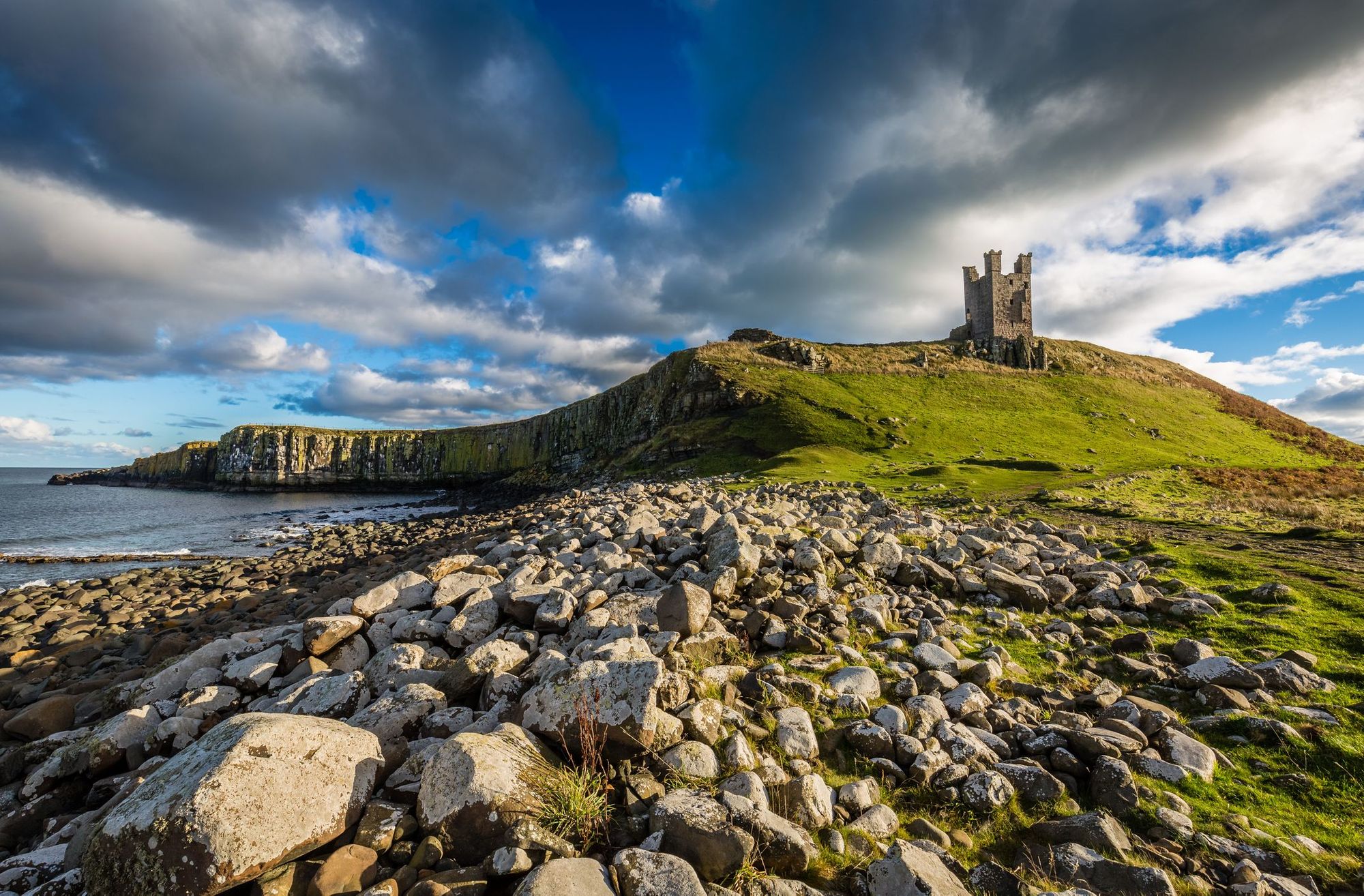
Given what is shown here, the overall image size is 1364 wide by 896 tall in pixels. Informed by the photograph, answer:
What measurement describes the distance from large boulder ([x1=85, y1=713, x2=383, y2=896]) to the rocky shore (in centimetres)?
2

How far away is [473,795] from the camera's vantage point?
3.99 m

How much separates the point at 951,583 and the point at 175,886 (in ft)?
36.6

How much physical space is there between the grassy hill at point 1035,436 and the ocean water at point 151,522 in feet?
129

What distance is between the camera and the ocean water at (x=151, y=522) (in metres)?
36.2

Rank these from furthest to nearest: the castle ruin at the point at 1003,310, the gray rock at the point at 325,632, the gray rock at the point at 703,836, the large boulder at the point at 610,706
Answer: the castle ruin at the point at 1003,310 → the gray rock at the point at 325,632 → the large boulder at the point at 610,706 → the gray rock at the point at 703,836

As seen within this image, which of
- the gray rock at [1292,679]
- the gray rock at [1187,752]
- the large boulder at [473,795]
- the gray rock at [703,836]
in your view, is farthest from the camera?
the gray rock at [1292,679]

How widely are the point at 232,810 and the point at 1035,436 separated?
63738 millimetres

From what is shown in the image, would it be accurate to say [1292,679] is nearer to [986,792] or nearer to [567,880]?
[986,792]

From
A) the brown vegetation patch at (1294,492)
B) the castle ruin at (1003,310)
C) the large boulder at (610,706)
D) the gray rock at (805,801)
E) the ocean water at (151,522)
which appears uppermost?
the castle ruin at (1003,310)

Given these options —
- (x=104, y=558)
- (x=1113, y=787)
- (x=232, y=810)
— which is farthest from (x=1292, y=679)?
(x=104, y=558)

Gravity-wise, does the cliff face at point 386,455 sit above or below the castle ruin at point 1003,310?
below

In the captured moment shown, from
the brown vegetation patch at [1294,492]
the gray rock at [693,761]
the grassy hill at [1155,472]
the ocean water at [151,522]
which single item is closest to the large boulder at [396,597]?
the gray rock at [693,761]

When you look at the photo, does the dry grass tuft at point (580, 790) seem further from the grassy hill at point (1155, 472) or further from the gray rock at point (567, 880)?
the grassy hill at point (1155, 472)

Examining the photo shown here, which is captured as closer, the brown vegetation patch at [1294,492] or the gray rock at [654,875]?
the gray rock at [654,875]
